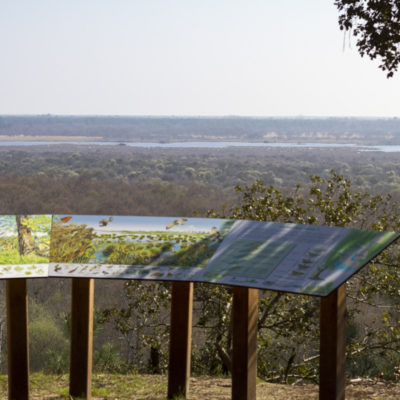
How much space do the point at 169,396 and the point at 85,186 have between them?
179ft

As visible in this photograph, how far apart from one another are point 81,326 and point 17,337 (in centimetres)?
49

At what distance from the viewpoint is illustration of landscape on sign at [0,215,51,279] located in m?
4.97

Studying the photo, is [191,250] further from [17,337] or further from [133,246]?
[17,337]

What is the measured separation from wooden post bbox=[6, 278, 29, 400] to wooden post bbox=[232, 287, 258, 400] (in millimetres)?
1589

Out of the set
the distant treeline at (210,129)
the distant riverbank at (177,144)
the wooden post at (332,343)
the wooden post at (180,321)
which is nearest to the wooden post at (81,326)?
the wooden post at (180,321)

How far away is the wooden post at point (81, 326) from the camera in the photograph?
537cm

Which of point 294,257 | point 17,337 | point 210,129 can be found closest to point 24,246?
point 17,337

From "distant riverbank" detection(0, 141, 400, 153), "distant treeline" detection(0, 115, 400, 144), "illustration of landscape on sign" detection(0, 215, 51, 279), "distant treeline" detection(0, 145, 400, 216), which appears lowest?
"distant treeline" detection(0, 145, 400, 216)

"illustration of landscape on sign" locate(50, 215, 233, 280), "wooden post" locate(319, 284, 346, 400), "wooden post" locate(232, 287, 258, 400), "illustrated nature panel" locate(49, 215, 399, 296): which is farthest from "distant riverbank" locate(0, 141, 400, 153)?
"wooden post" locate(319, 284, 346, 400)

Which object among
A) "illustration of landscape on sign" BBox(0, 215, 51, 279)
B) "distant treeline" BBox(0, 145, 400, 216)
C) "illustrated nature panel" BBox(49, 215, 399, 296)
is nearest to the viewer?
"illustrated nature panel" BBox(49, 215, 399, 296)

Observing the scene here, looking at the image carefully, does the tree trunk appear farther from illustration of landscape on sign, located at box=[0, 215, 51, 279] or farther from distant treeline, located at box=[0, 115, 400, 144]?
distant treeline, located at box=[0, 115, 400, 144]

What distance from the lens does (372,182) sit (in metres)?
57.4

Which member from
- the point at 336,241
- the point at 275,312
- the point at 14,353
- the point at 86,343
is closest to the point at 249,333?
the point at 336,241

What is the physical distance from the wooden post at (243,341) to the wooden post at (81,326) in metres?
1.22
